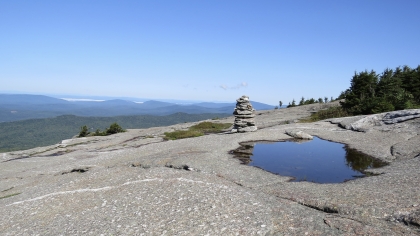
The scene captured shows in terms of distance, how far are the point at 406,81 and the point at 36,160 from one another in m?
80.2

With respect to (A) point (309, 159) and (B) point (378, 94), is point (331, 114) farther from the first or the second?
(A) point (309, 159)

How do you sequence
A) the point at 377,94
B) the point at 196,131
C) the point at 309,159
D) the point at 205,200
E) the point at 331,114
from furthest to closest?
the point at 377,94 < the point at 331,114 < the point at 196,131 < the point at 309,159 < the point at 205,200

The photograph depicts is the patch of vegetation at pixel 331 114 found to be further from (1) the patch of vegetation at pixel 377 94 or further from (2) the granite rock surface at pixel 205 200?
(2) the granite rock surface at pixel 205 200

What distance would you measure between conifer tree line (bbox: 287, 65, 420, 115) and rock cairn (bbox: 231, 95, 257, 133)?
24.0m

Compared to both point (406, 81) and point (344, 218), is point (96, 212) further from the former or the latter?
point (406, 81)

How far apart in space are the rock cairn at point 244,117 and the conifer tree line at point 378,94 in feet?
78.7

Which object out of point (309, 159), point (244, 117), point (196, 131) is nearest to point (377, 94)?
point (244, 117)

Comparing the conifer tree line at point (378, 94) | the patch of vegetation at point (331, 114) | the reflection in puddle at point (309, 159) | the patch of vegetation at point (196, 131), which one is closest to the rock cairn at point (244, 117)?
the reflection in puddle at point (309, 159)

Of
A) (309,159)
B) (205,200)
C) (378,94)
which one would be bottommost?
(205,200)

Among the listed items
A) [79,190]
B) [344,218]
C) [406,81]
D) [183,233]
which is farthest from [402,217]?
[406,81]

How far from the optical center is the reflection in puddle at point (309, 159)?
20.3 m

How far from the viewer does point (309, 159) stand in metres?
24.8

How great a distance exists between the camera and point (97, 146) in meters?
40.9

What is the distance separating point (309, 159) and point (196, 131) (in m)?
26.6
